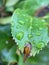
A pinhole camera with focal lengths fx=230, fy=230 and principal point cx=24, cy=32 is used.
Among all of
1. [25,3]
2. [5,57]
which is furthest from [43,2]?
[5,57]

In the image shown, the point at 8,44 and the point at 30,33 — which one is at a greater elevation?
the point at 30,33

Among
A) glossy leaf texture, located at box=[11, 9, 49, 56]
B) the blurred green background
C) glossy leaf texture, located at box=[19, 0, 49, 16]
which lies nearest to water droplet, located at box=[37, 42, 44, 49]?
glossy leaf texture, located at box=[11, 9, 49, 56]

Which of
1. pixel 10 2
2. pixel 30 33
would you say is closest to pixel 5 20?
pixel 10 2

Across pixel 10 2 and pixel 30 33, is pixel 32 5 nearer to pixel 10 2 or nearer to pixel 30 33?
pixel 10 2

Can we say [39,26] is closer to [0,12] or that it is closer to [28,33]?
[28,33]

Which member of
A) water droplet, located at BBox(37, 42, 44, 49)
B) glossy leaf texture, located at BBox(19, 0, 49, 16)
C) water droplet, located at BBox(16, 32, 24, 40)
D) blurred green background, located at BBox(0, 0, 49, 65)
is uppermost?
water droplet, located at BBox(16, 32, 24, 40)

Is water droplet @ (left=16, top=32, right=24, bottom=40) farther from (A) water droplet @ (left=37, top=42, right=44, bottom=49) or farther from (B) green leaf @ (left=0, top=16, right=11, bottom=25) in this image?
(B) green leaf @ (left=0, top=16, right=11, bottom=25)

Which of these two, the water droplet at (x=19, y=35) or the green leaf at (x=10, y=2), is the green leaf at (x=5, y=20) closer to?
the green leaf at (x=10, y=2)

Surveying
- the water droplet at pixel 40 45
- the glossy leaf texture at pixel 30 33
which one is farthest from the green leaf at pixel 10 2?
the water droplet at pixel 40 45
